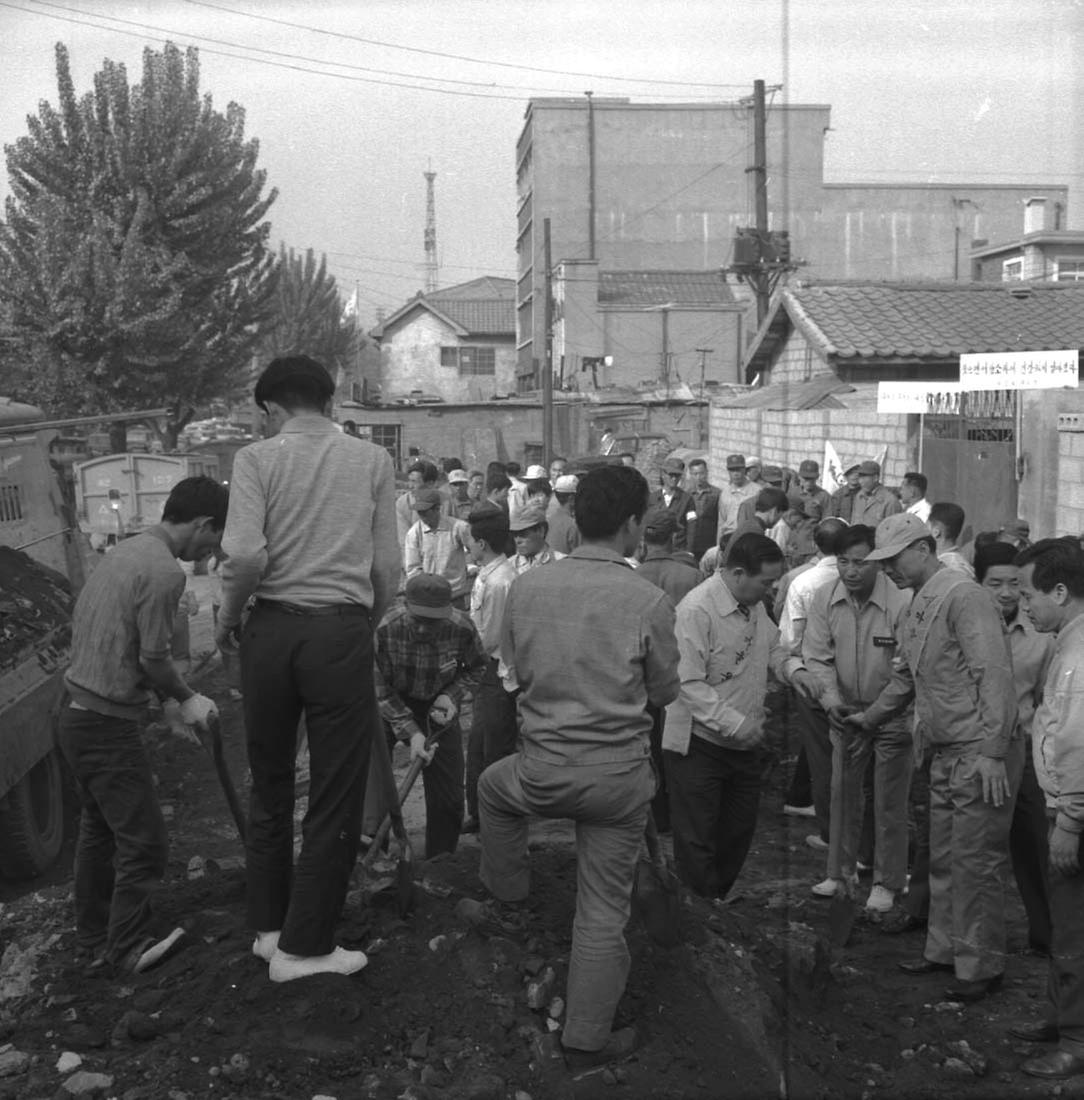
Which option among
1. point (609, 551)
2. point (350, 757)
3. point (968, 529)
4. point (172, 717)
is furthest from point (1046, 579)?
point (968, 529)

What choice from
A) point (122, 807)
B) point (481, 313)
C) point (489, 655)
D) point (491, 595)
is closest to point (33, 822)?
point (489, 655)

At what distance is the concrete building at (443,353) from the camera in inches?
2518

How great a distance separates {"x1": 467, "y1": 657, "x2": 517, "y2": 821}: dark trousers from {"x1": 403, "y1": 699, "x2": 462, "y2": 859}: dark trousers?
2.16 feet

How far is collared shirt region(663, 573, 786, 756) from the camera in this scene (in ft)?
18.5

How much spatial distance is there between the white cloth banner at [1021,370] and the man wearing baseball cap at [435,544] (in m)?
4.48

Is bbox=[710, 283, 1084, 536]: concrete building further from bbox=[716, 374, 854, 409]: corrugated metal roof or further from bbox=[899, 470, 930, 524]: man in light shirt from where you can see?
bbox=[899, 470, 930, 524]: man in light shirt

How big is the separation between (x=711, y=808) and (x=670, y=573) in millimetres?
2139

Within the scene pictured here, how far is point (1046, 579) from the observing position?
4707mm

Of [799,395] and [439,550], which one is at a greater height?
[799,395]

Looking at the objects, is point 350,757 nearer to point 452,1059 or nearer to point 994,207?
point 452,1059

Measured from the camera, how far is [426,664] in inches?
236

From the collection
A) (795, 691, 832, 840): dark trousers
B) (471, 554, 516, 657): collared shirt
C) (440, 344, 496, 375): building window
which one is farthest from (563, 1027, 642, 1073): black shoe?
(440, 344, 496, 375): building window

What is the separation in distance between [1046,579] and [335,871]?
2.66 m

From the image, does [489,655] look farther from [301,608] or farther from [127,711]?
[301,608]
